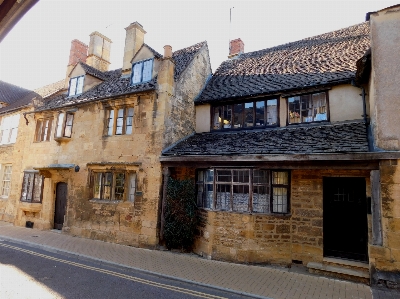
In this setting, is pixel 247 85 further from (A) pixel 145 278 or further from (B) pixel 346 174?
(A) pixel 145 278

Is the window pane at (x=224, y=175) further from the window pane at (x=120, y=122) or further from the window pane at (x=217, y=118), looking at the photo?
the window pane at (x=120, y=122)

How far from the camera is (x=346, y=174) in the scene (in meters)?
7.95

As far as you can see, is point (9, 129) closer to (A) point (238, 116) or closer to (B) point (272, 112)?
(A) point (238, 116)

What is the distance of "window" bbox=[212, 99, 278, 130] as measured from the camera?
10.8m

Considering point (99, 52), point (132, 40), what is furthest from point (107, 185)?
point (99, 52)

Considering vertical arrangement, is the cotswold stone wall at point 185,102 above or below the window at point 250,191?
above

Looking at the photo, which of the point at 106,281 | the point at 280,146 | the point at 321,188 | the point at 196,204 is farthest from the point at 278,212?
the point at 106,281

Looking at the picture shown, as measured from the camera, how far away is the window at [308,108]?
385 inches

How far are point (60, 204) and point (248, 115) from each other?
35.9 feet

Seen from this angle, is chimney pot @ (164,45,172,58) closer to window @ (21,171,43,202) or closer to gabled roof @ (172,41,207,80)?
gabled roof @ (172,41,207,80)

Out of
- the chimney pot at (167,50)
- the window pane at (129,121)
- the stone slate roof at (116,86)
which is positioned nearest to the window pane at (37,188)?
the stone slate roof at (116,86)

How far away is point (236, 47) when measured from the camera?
1686 cm

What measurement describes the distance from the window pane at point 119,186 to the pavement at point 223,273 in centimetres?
205


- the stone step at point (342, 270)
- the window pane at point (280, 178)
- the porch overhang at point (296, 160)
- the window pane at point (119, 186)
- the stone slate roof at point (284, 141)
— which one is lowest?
the stone step at point (342, 270)
